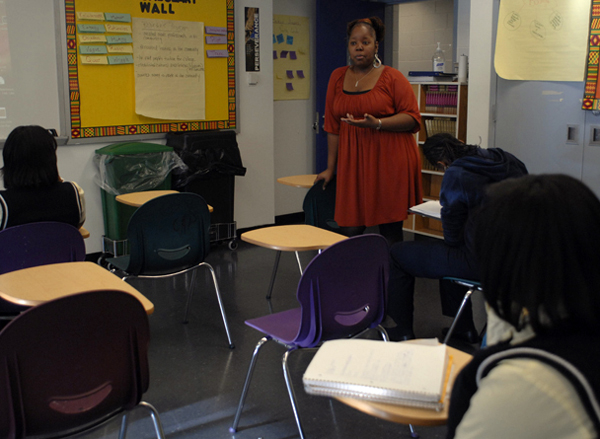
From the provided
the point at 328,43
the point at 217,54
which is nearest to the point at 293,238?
the point at 217,54

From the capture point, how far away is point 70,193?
280 cm

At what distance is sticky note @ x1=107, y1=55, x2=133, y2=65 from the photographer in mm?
4539

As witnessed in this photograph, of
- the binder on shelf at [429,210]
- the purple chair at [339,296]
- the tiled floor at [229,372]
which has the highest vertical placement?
the binder on shelf at [429,210]

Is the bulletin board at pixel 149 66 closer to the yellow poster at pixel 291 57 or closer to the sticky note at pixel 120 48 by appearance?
the sticky note at pixel 120 48

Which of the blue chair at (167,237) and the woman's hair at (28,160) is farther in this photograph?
the blue chair at (167,237)

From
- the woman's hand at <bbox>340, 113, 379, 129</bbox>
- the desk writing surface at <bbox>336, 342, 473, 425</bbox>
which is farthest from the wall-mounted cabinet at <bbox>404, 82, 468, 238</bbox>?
the desk writing surface at <bbox>336, 342, 473, 425</bbox>

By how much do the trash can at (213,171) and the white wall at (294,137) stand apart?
0.87 meters

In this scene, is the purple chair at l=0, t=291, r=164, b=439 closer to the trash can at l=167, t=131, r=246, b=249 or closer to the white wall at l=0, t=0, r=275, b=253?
the trash can at l=167, t=131, r=246, b=249

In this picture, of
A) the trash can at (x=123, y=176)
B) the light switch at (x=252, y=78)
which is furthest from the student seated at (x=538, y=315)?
the light switch at (x=252, y=78)

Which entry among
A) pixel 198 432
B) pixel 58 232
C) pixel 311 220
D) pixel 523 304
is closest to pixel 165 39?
pixel 311 220

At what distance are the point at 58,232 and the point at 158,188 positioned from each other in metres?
2.29

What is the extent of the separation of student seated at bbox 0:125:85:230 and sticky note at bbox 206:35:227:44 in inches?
101

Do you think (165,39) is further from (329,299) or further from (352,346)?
(352,346)

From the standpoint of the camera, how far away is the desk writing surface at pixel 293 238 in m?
2.63
